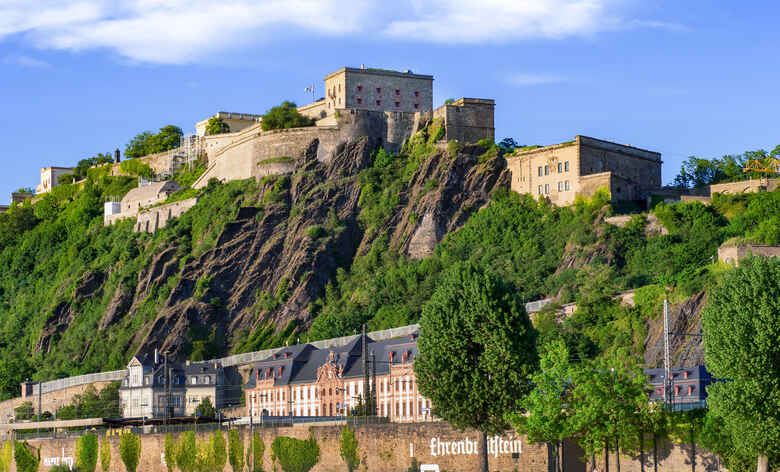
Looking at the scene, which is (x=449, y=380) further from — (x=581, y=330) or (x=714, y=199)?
(x=714, y=199)

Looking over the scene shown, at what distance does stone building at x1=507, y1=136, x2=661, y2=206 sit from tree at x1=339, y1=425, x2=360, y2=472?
52.1 metres

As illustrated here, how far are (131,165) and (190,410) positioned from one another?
205ft

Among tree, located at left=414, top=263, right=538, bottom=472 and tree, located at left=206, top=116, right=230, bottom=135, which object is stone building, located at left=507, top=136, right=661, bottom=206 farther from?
tree, located at left=206, top=116, right=230, bottom=135

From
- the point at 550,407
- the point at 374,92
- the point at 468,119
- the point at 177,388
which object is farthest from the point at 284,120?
the point at 550,407

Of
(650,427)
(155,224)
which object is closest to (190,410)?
(155,224)

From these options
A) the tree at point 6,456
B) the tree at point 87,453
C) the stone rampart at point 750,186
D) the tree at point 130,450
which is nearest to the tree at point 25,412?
the tree at point 6,456

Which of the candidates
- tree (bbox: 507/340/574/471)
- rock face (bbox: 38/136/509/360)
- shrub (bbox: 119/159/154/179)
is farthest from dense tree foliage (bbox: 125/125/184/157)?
tree (bbox: 507/340/574/471)

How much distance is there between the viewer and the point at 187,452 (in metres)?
74.4

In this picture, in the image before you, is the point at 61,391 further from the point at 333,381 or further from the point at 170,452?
the point at 170,452

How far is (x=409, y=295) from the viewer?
11238 centimetres

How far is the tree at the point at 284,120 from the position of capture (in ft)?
457

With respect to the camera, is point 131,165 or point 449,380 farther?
point 131,165

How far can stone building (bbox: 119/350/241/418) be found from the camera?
115875mm

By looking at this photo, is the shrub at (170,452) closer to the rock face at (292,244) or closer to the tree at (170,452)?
the tree at (170,452)
